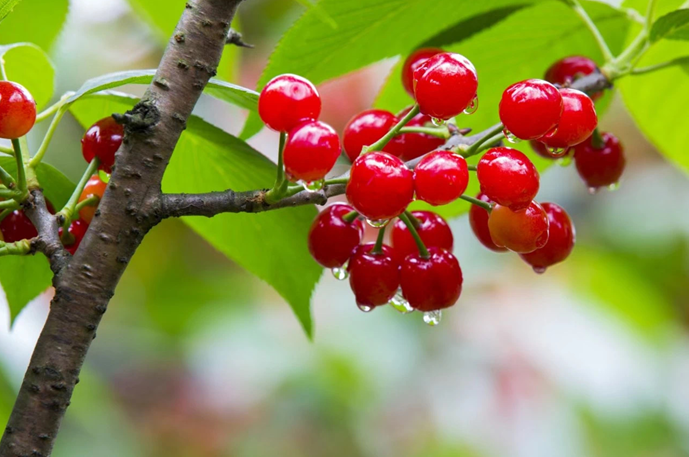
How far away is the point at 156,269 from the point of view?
10.2ft

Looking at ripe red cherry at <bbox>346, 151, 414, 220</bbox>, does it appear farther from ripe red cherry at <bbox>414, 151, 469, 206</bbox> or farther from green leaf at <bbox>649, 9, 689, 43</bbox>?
green leaf at <bbox>649, 9, 689, 43</bbox>

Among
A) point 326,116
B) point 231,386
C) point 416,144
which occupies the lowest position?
point 231,386

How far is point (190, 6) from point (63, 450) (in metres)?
2.20

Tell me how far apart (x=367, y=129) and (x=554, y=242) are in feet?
0.80

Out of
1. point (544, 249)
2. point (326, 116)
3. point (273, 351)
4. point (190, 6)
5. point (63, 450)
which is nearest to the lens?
point (190, 6)

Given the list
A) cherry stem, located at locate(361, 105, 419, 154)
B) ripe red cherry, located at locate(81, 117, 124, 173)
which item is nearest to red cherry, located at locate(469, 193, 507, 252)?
cherry stem, located at locate(361, 105, 419, 154)

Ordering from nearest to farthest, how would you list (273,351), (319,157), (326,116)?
(319,157) < (273,351) < (326,116)

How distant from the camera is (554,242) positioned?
0.84m

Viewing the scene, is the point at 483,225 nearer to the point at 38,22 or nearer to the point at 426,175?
the point at 426,175

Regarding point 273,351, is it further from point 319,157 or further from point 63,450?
point 319,157

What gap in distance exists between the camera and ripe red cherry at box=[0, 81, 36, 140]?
0.67 meters

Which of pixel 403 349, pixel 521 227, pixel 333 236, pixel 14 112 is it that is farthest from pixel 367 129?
pixel 403 349

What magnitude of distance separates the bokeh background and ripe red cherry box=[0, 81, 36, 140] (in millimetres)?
1880

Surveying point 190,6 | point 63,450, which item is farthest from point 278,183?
point 63,450
